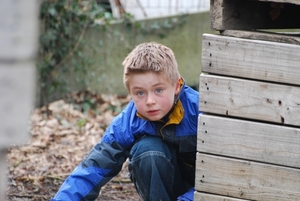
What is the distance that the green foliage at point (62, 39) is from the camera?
6.02 metres

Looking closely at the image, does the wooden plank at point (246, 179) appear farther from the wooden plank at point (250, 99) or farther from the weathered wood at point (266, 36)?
the weathered wood at point (266, 36)

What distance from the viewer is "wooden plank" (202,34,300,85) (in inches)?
97.3

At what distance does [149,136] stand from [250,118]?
1.94ft

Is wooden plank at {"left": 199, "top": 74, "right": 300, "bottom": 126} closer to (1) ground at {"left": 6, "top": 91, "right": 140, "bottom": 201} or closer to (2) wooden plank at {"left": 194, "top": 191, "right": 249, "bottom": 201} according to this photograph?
(2) wooden plank at {"left": 194, "top": 191, "right": 249, "bottom": 201}

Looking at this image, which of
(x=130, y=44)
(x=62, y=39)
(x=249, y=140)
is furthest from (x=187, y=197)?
(x=130, y=44)

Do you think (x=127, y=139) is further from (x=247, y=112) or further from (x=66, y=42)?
(x=66, y=42)

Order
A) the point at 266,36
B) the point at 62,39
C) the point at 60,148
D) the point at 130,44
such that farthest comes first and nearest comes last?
the point at 130,44 → the point at 62,39 → the point at 60,148 → the point at 266,36

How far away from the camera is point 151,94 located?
288 cm

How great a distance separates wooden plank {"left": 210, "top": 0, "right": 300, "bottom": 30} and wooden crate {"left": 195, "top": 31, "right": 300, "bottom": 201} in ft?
0.30

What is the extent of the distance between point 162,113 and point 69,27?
139 inches

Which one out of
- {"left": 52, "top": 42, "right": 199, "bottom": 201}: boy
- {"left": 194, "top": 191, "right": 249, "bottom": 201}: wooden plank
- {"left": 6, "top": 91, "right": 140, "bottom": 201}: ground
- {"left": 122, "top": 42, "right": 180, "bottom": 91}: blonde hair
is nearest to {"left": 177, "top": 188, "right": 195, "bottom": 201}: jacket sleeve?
{"left": 52, "top": 42, "right": 199, "bottom": 201}: boy

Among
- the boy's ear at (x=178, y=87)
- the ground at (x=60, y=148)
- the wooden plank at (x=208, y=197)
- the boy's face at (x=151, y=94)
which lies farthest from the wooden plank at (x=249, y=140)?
the ground at (x=60, y=148)

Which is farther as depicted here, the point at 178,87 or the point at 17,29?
the point at 178,87

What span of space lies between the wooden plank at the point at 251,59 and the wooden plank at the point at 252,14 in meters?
0.09
